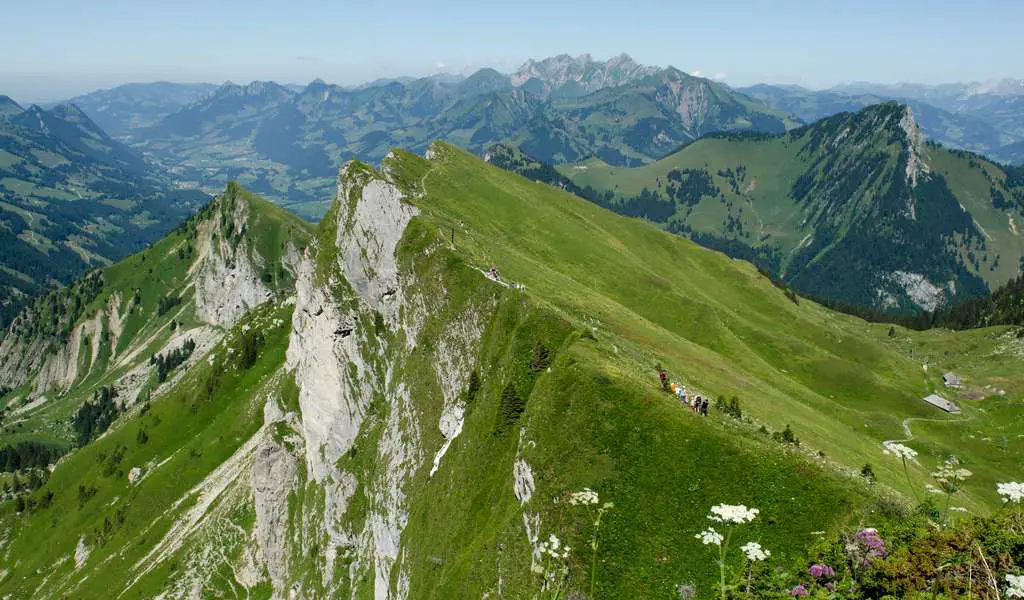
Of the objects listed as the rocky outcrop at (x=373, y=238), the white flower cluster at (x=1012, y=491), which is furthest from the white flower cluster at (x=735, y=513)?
the rocky outcrop at (x=373, y=238)

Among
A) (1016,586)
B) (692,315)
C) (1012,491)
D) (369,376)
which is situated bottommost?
(369,376)

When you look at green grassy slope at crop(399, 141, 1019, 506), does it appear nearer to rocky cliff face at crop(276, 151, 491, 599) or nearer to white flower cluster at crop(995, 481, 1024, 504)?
rocky cliff face at crop(276, 151, 491, 599)

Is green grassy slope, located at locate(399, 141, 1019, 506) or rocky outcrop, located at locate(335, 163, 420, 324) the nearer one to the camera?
green grassy slope, located at locate(399, 141, 1019, 506)

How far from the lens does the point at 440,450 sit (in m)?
73.1

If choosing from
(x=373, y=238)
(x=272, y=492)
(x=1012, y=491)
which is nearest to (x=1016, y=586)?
(x=1012, y=491)

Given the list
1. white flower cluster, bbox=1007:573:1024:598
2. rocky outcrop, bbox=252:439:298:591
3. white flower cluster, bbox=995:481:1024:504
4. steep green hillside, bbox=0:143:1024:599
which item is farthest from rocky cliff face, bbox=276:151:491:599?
white flower cluster, bbox=1007:573:1024:598

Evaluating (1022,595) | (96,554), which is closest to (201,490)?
(96,554)

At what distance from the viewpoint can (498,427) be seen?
59000 mm

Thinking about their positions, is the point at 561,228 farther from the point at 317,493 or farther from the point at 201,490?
the point at 201,490

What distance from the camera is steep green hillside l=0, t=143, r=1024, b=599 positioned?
41125 millimetres

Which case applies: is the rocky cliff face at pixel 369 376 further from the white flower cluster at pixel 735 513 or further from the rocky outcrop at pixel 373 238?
the white flower cluster at pixel 735 513

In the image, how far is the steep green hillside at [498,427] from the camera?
41.1 meters

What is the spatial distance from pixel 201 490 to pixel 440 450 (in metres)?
121

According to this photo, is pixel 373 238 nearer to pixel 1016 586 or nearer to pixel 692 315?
pixel 692 315
